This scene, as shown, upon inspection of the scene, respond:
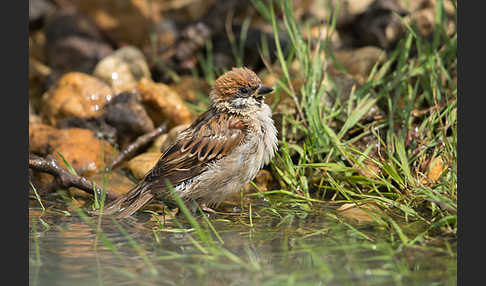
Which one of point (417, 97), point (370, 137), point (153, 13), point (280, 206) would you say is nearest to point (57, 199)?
point (280, 206)

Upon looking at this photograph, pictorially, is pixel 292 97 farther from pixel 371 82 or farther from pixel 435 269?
pixel 435 269

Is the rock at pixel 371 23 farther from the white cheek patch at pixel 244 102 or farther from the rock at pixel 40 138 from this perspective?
the rock at pixel 40 138

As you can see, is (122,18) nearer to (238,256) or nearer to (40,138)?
(40,138)

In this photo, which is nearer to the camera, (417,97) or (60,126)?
(417,97)

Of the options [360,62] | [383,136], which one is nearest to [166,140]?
[383,136]

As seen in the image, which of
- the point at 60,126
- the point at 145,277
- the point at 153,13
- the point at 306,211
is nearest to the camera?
the point at 145,277
